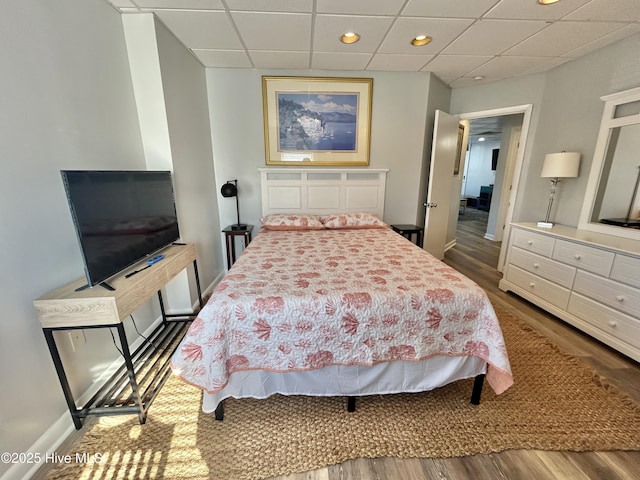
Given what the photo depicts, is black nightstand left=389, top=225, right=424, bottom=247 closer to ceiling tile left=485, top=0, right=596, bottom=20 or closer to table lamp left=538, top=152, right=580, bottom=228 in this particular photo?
table lamp left=538, top=152, right=580, bottom=228

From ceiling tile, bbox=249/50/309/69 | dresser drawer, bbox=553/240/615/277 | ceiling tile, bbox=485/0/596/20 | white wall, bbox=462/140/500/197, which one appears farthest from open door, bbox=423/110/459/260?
white wall, bbox=462/140/500/197

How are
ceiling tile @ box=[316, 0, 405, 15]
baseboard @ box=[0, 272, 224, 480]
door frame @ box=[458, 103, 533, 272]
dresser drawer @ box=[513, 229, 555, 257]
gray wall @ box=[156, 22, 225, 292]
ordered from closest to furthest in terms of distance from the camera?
baseboard @ box=[0, 272, 224, 480]
ceiling tile @ box=[316, 0, 405, 15]
gray wall @ box=[156, 22, 225, 292]
dresser drawer @ box=[513, 229, 555, 257]
door frame @ box=[458, 103, 533, 272]

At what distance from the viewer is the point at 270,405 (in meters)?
1.53

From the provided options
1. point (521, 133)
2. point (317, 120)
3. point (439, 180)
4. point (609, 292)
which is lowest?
point (609, 292)

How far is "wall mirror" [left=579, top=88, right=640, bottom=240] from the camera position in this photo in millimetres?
2198

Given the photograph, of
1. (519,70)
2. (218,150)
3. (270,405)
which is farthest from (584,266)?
(218,150)

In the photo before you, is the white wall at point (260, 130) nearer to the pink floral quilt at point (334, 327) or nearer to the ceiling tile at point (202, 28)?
the ceiling tile at point (202, 28)

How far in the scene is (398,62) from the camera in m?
2.84

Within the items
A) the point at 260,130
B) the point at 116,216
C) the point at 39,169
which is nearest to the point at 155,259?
the point at 116,216

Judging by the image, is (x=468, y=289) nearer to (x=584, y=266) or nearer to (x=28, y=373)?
(x=584, y=266)

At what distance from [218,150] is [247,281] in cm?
224

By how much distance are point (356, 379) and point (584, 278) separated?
216 cm

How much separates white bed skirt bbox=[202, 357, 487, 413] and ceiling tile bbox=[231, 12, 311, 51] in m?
2.47

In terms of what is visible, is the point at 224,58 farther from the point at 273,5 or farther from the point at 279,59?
the point at 273,5
